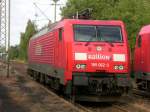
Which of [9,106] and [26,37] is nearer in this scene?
[9,106]

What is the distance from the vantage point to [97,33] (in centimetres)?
1688

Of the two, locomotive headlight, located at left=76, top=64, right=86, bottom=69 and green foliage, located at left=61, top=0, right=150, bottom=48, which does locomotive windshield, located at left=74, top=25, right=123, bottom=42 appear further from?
green foliage, located at left=61, top=0, right=150, bottom=48

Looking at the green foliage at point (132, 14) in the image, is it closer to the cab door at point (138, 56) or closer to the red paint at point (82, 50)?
the cab door at point (138, 56)

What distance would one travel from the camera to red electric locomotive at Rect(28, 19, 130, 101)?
52.6 ft

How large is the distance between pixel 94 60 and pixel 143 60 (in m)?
4.55

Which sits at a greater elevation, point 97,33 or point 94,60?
point 97,33

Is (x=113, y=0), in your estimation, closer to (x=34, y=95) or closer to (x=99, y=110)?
(x=34, y=95)

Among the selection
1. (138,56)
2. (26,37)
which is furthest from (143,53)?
(26,37)

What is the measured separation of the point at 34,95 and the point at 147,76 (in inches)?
189

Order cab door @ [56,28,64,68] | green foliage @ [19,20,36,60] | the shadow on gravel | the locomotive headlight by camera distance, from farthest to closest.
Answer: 1. green foliage @ [19,20,36,60]
2. cab door @ [56,28,64,68]
3. the locomotive headlight
4. the shadow on gravel

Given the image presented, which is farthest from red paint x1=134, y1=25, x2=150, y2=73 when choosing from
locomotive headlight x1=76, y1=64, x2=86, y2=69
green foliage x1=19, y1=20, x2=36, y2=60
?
green foliage x1=19, y1=20, x2=36, y2=60

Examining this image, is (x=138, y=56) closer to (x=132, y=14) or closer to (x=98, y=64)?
(x=98, y=64)

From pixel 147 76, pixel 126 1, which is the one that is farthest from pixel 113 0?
pixel 147 76

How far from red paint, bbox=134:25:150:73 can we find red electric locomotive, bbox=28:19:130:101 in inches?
110
